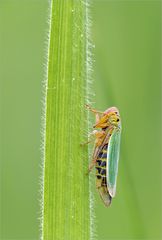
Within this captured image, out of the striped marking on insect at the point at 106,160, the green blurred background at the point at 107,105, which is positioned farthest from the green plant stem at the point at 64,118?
the green blurred background at the point at 107,105

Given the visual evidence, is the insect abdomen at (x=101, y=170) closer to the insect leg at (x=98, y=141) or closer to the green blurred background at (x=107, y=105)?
the insect leg at (x=98, y=141)

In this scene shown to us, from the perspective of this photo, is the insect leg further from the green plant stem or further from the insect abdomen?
the green plant stem

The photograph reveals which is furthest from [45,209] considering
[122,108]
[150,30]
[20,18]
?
[20,18]

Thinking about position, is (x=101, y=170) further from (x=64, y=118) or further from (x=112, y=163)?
(x=64, y=118)

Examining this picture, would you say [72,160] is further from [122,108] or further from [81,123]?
[122,108]

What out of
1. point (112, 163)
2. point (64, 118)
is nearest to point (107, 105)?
point (112, 163)

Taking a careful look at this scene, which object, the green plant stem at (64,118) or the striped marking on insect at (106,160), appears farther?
the striped marking on insect at (106,160)
